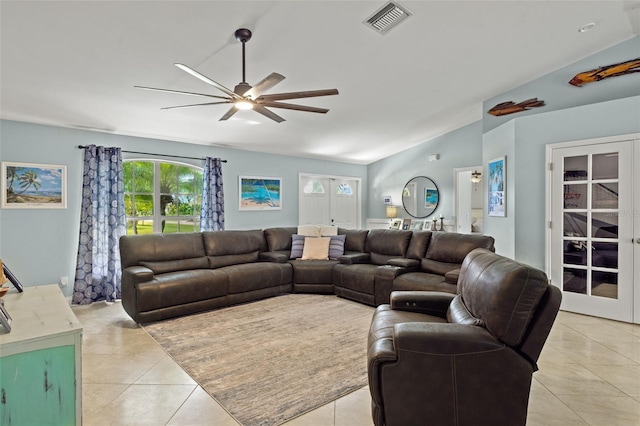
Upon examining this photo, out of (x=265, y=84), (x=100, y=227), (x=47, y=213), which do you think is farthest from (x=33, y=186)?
(x=265, y=84)

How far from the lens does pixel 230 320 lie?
149 inches

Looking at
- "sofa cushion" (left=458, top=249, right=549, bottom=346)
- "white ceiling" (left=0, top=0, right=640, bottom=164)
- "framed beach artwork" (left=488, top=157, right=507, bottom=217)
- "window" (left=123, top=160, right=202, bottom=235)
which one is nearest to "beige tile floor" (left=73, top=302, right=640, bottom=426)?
"sofa cushion" (left=458, top=249, right=549, bottom=346)

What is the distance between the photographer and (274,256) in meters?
5.15

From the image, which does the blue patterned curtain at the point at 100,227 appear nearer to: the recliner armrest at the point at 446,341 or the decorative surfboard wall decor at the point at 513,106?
the recliner armrest at the point at 446,341

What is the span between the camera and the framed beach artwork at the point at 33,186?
4.00 m

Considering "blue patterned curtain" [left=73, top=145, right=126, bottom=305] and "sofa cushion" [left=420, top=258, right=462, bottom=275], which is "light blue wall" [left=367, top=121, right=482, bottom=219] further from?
"blue patterned curtain" [left=73, top=145, right=126, bottom=305]

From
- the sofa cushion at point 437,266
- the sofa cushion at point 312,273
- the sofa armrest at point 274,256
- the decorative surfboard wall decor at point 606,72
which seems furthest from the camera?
the sofa armrest at point 274,256

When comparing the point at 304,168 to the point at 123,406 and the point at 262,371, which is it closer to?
the point at 262,371

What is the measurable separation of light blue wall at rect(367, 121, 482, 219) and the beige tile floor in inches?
145

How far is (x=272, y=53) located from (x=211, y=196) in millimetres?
3003

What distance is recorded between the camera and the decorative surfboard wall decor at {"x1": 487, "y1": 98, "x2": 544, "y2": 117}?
14.9 feet

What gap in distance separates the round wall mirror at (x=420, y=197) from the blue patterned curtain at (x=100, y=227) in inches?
213

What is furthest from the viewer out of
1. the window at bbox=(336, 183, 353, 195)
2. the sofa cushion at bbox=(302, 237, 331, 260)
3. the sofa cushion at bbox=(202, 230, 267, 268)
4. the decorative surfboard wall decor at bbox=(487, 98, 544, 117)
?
the window at bbox=(336, 183, 353, 195)

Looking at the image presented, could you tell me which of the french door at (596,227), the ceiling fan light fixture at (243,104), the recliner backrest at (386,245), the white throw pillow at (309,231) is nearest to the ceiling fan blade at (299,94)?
the ceiling fan light fixture at (243,104)
